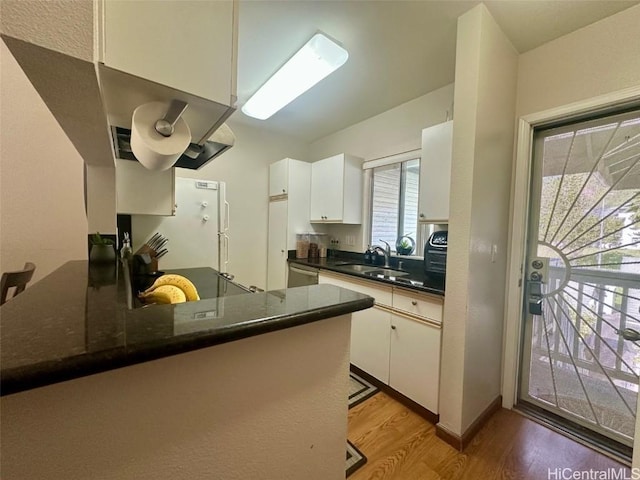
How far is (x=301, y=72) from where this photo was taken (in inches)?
78.7

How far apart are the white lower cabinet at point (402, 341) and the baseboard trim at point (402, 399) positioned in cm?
3

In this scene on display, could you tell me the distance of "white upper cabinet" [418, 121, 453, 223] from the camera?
75.9 inches

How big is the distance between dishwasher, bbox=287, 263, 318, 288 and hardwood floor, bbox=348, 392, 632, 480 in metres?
1.29

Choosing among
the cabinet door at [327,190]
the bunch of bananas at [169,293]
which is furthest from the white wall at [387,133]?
the bunch of bananas at [169,293]

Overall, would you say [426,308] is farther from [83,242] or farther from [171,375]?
[83,242]

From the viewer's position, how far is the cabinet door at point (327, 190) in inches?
116

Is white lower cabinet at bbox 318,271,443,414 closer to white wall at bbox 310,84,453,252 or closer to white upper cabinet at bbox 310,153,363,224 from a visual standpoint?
white upper cabinet at bbox 310,153,363,224

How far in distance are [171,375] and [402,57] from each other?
233 cm

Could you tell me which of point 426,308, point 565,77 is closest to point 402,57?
point 565,77

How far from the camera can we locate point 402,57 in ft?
6.31

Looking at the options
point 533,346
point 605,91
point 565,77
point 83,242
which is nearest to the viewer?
point 605,91

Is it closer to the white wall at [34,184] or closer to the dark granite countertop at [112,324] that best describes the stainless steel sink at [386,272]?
the dark granite countertop at [112,324]

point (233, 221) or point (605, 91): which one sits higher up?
point (605, 91)
